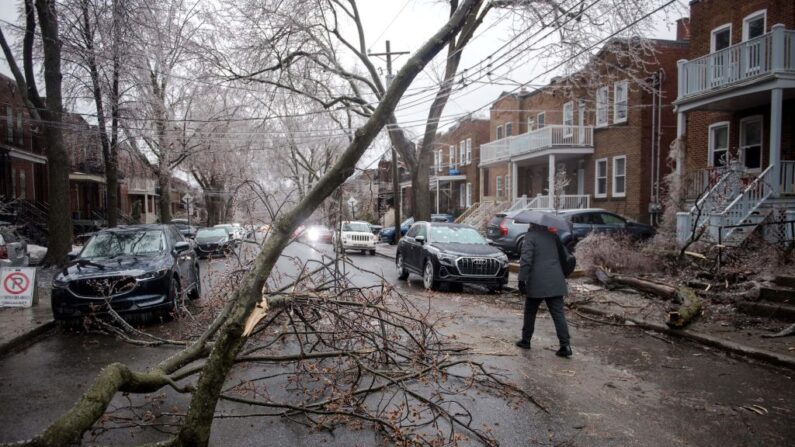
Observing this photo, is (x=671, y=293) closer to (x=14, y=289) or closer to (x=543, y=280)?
(x=543, y=280)

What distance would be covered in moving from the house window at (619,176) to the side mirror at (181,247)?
63.9 ft

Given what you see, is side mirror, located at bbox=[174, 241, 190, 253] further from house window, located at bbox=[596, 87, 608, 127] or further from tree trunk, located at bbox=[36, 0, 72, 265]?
house window, located at bbox=[596, 87, 608, 127]

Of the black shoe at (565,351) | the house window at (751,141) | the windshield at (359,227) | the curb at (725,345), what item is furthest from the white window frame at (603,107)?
the black shoe at (565,351)

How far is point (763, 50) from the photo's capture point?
14352mm

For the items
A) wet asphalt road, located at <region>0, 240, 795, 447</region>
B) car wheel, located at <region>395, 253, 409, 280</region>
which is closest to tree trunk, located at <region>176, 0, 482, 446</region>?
wet asphalt road, located at <region>0, 240, 795, 447</region>

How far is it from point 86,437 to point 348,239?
2040cm

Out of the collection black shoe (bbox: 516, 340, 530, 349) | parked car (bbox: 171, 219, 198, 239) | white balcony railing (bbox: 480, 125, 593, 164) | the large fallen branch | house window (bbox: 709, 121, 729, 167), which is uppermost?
white balcony railing (bbox: 480, 125, 593, 164)

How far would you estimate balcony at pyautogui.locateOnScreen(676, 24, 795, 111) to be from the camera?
541 inches

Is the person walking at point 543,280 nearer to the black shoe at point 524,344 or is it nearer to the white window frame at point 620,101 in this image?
the black shoe at point 524,344

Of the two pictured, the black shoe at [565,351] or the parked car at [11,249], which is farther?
the parked car at [11,249]

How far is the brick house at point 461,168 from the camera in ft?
129

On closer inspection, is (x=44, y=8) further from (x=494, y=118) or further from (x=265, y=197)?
(x=494, y=118)

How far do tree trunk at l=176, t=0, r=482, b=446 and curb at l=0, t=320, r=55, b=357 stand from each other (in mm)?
5501

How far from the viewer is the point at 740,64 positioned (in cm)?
1508
